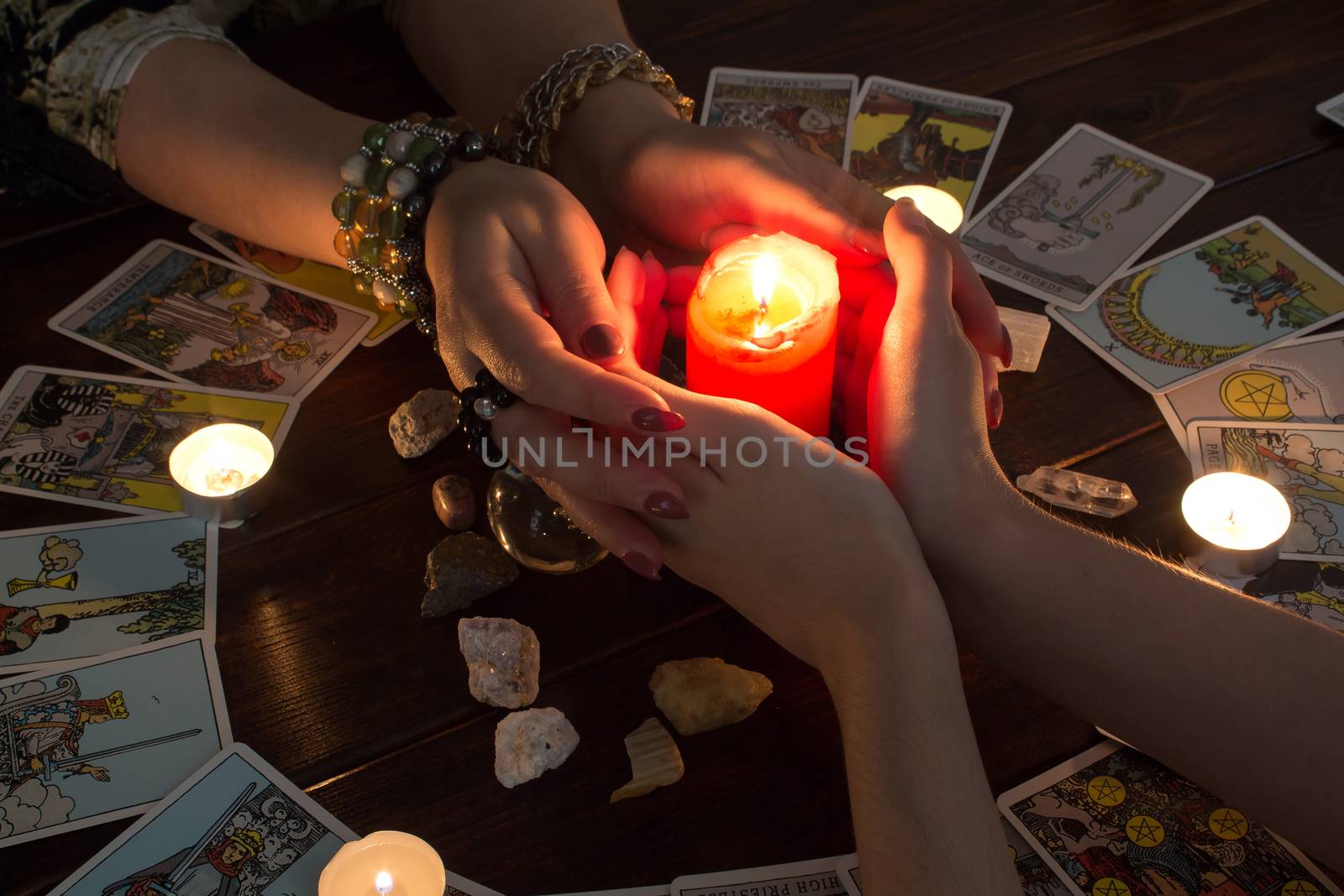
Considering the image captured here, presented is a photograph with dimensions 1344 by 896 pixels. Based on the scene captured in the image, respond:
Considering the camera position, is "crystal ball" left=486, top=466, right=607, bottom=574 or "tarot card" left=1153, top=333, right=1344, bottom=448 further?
"tarot card" left=1153, top=333, right=1344, bottom=448

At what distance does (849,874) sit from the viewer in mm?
925

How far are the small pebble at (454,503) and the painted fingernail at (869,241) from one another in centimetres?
50

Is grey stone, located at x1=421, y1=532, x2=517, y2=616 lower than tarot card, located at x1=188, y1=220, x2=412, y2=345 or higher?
lower

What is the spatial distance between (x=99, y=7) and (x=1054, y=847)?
4.97 feet

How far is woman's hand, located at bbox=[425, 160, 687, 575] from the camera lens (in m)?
0.97

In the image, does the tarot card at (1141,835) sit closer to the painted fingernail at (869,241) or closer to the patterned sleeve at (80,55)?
the painted fingernail at (869,241)

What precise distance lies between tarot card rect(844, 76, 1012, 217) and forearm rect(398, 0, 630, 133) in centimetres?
39

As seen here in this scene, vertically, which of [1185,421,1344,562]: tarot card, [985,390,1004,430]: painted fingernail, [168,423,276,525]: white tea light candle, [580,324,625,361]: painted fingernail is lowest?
[168,423,276,525]: white tea light candle

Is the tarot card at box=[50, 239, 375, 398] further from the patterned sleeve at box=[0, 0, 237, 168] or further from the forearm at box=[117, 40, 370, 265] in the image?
the patterned sleeve at box=[0, 0, 237, 168]

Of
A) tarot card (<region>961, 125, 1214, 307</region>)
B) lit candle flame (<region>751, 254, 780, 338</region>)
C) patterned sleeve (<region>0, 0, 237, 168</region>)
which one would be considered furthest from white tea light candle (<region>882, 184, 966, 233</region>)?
patterned sleeve (<region>0, 0, 237, 168</region>)

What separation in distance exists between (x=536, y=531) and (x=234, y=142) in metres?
0.68

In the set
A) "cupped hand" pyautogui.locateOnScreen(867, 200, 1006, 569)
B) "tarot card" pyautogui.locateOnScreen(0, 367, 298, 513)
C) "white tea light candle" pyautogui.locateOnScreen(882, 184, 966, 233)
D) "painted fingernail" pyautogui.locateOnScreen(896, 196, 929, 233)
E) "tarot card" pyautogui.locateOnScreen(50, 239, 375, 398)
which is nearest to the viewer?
"cupped hand" pyautogui.locateOnScreen(867, 200, 1006, 569)

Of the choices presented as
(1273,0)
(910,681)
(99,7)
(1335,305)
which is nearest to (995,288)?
(1335,305)

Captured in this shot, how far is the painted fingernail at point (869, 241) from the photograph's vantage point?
1.14m
